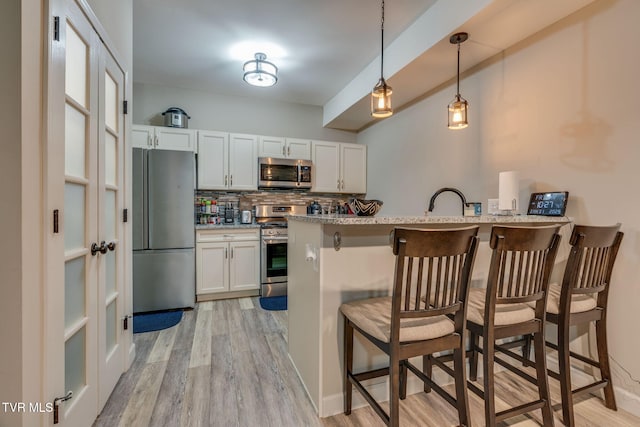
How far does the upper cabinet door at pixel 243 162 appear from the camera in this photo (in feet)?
13.1

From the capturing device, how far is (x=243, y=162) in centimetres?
404

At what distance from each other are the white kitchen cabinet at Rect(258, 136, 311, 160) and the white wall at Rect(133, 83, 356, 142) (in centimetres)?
38

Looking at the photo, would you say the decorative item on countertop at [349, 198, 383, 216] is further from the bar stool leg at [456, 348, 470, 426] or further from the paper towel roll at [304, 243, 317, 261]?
the bar stool leg at [456, 348, 470, 426]

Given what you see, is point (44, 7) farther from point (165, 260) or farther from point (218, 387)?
point (165, 260)

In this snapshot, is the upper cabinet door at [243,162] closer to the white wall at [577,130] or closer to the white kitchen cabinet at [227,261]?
the white kitchen cabinet at [227,261]

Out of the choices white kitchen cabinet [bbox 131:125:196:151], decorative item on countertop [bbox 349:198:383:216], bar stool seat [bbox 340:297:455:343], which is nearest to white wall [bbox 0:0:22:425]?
bar stool seat [bbox 340:297:455:343]

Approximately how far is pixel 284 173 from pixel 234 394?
117 inches

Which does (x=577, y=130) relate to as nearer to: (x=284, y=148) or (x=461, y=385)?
(x=461, y=385)

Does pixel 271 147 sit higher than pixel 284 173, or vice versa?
pixel 271 147

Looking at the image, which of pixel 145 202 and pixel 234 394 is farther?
pixel 145 202

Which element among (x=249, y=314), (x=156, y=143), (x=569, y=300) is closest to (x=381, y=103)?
(x=569, y=300)

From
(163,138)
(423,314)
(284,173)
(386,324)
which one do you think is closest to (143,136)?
(163,138)

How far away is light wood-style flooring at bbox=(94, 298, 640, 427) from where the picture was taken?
1592mm

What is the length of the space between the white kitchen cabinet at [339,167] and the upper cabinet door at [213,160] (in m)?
1.33
